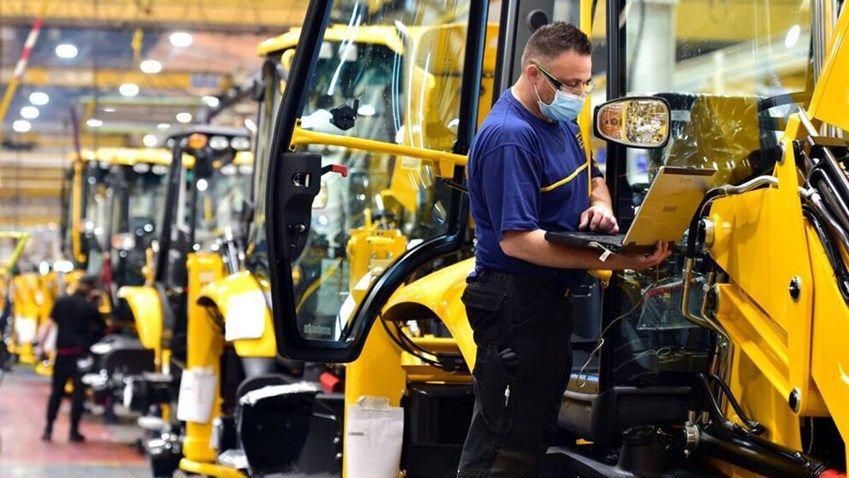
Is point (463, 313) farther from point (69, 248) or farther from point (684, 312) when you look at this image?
point (69, 248)

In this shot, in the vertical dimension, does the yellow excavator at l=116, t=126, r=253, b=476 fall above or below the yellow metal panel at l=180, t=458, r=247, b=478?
above

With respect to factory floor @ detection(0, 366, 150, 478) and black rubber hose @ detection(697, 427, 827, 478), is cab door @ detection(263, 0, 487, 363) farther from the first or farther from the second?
factory floor @ detection(0, 366, 150, 478)

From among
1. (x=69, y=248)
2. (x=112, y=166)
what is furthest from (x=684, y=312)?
(x=69, y=248)

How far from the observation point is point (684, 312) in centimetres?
356

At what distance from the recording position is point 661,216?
3.18 meters

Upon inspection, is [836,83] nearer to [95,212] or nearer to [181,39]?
[181,39]

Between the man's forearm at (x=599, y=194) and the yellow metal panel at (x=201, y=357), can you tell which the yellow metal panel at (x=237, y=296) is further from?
the man's forearm at (x=599, y=194)

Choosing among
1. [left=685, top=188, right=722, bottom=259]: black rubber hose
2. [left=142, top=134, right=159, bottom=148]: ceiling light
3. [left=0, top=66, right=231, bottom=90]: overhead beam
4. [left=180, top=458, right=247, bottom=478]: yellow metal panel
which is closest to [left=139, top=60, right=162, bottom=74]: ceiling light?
[left=0, top=66, right=231, bottom=90]: overhead beam

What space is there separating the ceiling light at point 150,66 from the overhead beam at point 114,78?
224 mm

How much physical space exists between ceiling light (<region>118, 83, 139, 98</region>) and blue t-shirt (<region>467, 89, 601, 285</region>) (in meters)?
14.7

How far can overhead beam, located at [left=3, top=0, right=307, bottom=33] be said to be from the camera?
1361 cm

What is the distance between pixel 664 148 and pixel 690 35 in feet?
1.11

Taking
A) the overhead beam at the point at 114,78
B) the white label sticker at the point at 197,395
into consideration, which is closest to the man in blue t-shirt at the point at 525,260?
the white label sticker at the point at 197,395

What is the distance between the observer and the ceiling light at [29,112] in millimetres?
18391
